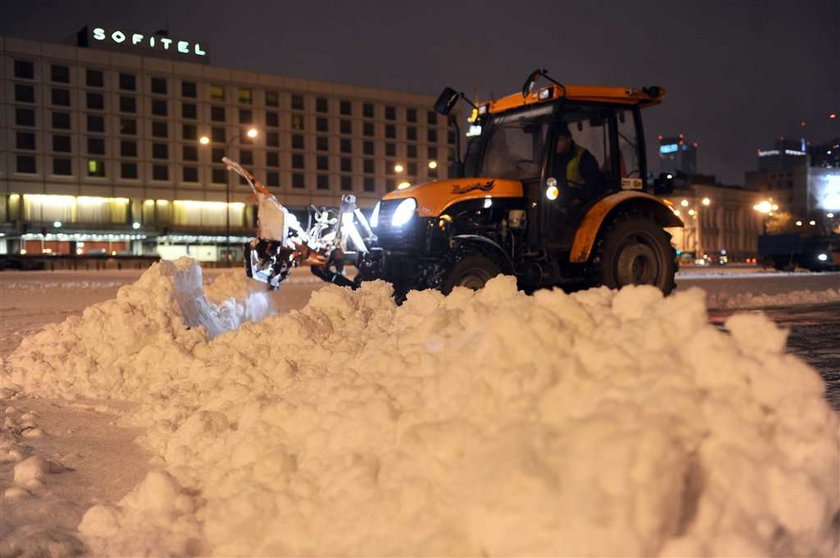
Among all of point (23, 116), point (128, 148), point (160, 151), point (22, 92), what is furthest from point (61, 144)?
point (160, 151)

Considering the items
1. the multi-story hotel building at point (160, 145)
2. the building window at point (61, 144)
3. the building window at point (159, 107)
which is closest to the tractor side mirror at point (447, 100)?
the multi-story hotel building at point (160, 145)

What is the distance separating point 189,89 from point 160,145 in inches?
261

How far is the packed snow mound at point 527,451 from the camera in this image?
240 cm

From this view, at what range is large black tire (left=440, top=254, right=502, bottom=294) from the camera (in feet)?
27.3

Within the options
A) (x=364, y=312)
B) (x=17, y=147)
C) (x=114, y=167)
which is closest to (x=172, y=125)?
(x=114, y=167)

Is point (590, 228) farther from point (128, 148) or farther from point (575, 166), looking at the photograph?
point (128, 148)

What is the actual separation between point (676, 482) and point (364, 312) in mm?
4551

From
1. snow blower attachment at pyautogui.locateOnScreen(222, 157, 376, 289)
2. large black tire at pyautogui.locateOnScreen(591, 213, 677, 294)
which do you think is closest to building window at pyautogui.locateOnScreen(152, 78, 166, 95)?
snow blower attachment at pyautogui.locateOnScreen(222, 157, 376, 289)

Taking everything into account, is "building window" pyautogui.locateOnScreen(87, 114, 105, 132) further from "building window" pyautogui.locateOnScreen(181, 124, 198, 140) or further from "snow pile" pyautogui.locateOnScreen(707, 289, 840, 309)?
"snow pile" pyautogui.locateOnScreen(707, 289, 840, 309)

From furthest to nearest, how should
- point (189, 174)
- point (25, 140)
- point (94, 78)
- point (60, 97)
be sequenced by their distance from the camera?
1. point (189, 174)
2. point (94, 78)
3. point (60, 97)
4. point (25, 140)

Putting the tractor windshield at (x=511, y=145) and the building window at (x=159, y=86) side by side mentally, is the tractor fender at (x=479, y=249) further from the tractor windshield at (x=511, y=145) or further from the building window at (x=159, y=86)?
the building window at (x=159, y=86)

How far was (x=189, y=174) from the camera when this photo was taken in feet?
254

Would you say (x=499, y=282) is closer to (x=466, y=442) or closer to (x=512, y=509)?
(x=466, y=442)

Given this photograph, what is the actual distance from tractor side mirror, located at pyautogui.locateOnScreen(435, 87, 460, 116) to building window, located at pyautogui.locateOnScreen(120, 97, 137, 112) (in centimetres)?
7286
